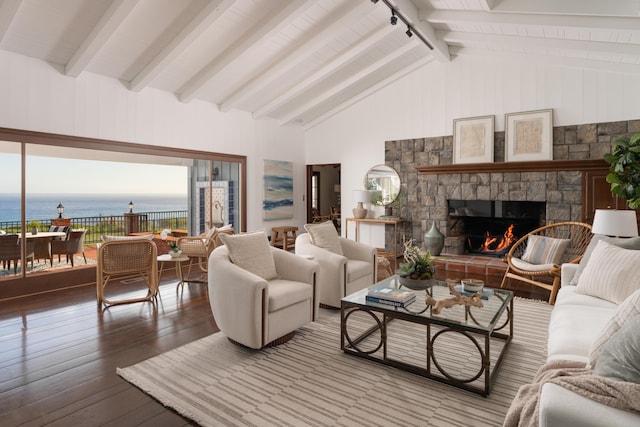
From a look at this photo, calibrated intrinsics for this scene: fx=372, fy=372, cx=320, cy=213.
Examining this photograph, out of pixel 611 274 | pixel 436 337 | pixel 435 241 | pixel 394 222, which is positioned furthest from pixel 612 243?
pixel 394 222

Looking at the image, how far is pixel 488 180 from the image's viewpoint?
6203mm

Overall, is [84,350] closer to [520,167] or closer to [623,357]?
[623,357]

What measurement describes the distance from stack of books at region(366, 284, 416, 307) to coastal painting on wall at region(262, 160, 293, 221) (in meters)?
5.03

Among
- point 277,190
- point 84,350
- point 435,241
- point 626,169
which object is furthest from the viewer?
point 277,190

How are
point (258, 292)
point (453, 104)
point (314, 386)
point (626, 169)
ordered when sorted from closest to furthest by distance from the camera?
point (314, 386) → point (258, 292) → point (626, 169) → point (453, 104)

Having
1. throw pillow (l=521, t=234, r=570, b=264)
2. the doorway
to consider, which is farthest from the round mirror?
the doorway

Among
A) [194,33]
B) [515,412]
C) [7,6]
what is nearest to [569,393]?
[515,412]

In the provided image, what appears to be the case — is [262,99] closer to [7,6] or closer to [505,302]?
[7,6]

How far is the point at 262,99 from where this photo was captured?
6.89m

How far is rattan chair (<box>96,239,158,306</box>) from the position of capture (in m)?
3.96

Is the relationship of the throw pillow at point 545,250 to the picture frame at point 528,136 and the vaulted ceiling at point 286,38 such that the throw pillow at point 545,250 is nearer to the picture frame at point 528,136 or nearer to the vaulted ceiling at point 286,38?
the picture frame at point 528,136

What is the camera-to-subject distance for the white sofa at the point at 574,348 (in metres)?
1.22

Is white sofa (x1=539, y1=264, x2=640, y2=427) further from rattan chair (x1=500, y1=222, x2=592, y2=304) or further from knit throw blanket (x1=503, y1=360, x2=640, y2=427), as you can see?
rattan chair (x1=500, y1=222, x2=592, y2=304)

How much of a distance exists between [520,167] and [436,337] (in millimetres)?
4284
